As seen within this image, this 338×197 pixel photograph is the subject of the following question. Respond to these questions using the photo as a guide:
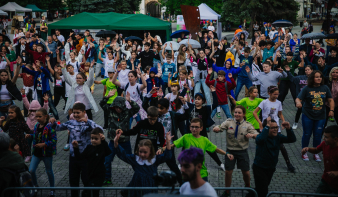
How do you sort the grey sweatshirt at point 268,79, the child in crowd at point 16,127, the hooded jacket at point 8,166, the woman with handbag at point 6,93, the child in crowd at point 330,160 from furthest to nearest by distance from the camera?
the grey sweatshirt at point 268,79, the woman with handbag at point 6,93, the child in crowd at point 16,127, the child in crowd at point 330,160, the hooded jacket at point 8,166

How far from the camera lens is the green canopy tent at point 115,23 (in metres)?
22.2

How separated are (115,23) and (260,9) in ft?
70.9

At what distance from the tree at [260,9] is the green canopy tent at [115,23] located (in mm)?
18026

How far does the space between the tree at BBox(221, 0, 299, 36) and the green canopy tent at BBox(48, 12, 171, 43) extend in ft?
59.1

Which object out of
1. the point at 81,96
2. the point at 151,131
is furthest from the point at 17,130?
the point at 151,131

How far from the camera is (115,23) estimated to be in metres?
22.4

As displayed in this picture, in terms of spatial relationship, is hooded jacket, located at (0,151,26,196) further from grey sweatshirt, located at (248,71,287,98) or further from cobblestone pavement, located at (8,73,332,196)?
grey sweatshirt, located at (248,71,287,98)

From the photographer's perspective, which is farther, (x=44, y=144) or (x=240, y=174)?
(x=240, y=174)

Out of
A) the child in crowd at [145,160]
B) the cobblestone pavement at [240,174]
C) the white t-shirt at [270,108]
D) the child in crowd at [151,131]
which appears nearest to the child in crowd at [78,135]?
the child in crowd at [151,131]

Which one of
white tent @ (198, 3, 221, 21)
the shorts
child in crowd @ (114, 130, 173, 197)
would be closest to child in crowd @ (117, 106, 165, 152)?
child in crowd @ (114, 130, 173, 197)

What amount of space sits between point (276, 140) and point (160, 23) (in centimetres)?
1787

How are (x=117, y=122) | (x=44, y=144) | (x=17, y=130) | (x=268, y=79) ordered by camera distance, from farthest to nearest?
1. (x=268, y=79)
2. (x=117, y=122)
3. (x=17, y=130)
4. (x=44, y=144)

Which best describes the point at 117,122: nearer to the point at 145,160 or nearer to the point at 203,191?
the point at 145,160

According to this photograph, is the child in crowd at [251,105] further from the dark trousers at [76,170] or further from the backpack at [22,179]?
the backpack at [22,179]
